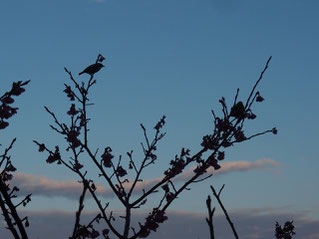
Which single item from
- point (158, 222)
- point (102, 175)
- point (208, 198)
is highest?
point (102, 175)

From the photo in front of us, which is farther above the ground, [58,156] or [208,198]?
[58,156]

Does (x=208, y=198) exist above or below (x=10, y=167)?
below

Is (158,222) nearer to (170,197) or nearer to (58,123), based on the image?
(170,197)

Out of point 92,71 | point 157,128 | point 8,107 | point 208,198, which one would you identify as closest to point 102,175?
point 157,128

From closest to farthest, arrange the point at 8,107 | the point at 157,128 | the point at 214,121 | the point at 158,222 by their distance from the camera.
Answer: the point at 8,107 → the point at 158,222 → the point at 214,121 → the point at 157,128

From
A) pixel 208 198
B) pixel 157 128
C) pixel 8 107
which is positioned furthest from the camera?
pixel 157 128

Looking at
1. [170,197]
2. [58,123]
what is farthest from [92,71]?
[170,197]

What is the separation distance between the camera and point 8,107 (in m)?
5.52

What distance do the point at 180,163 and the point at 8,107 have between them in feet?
13.1

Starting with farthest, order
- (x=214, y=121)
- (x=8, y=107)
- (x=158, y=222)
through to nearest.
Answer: (x=214, y=121) → (x=158, y=222) → (x=8, y=107)

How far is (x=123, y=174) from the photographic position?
857cm

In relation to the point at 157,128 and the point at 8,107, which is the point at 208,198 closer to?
the point at 8,107

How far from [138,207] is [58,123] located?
7.60 ft

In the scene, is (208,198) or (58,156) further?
(58,156)
